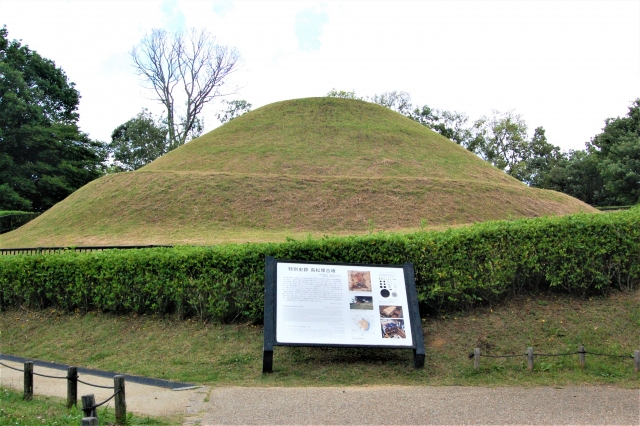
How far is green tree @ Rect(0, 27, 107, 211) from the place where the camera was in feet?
118

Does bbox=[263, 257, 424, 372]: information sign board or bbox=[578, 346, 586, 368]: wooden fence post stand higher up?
bbox=[263, 257, 424, 372]: information sign board

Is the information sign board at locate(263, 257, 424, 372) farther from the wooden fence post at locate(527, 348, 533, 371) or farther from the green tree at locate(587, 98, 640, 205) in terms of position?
the green tree at locate(587, 98, 640, 205)

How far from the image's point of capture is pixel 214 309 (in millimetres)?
7844

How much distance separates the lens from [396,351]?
272 inches

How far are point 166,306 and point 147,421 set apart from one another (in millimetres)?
3950

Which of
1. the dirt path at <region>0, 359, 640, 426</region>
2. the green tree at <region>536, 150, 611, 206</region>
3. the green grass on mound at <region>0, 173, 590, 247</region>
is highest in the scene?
the green tree at <region>536, 150, 611, 206</region>

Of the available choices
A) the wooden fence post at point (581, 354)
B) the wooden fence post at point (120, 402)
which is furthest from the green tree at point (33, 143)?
the wooden fence post at point (581, 354)

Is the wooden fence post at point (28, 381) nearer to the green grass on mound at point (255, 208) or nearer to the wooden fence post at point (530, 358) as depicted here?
the wooden fence post at point (530, 358)

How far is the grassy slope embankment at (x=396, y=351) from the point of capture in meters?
6.18

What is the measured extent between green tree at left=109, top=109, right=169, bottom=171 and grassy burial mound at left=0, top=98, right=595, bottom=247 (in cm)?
2204

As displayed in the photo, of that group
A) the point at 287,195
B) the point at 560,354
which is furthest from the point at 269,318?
the point at 287,195

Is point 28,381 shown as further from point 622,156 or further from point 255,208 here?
point 622,156

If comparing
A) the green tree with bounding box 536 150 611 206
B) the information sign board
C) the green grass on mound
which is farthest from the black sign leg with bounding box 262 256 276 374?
the green tree with bounding box 536 150 611 206

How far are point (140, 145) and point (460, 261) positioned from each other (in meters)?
54.5
